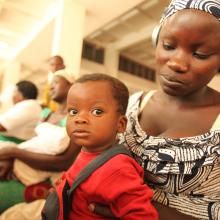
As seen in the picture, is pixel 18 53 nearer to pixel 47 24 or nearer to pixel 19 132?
pixel 47 24

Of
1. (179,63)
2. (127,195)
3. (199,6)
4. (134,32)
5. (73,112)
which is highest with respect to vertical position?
(199,6)

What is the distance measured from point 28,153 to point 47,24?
14.8 feet

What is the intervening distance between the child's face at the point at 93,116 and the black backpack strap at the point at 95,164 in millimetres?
39

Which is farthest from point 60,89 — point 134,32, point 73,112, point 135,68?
point 135,68

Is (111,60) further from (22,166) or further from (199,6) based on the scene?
(199,6)

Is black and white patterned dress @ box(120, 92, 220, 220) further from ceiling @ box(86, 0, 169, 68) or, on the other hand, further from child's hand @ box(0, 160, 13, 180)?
ceiling @ box(86, 0, 169, 68)

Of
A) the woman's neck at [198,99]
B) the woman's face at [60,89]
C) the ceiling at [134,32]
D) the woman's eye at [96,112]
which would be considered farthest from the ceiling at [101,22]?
the woman's eye at [96,112]

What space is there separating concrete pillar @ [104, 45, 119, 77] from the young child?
6.56 meters

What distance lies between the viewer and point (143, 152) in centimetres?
84

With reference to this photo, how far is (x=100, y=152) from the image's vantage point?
83 cm

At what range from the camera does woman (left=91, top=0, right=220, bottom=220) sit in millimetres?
733

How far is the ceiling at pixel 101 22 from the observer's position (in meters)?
4.91

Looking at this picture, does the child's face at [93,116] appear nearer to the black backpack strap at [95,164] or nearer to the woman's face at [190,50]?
the black backpack strap at [95,164]

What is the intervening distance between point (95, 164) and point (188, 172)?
233mm
